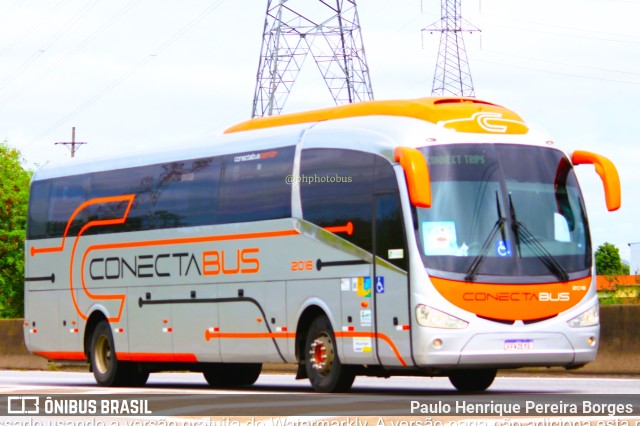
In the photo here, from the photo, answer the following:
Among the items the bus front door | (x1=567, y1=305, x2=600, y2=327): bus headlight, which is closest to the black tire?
the bus front door

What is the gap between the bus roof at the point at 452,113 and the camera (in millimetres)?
19531

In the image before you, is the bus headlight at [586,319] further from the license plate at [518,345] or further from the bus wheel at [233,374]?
the bus wheel at [233,374]

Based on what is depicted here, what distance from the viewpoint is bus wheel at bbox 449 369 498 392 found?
20.7 meters

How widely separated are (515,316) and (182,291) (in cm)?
624

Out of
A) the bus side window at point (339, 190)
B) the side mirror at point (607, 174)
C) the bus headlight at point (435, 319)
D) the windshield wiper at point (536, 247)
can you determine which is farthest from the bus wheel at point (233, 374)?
the side mirror at point (607, 174)

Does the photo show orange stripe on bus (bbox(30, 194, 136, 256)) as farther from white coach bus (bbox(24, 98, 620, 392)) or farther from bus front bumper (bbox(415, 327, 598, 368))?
bus front bumper (bbox(415, 327, 598, 368))

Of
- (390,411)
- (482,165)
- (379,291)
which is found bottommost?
(390,411)

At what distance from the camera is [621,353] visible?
23.9m

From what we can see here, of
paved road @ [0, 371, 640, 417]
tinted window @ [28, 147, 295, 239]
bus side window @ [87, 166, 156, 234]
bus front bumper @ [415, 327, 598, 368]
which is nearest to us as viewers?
paved road @ [0, 371, 640, 417]

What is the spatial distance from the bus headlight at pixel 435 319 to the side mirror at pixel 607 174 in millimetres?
2616

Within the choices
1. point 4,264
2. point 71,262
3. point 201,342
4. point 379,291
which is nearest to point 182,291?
point 201,342

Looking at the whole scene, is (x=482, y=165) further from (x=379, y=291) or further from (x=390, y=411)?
(x=390, y=411)

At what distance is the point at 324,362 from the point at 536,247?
3172 mm

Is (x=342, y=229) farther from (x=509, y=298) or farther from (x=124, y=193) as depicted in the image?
(x=124, y=193)
